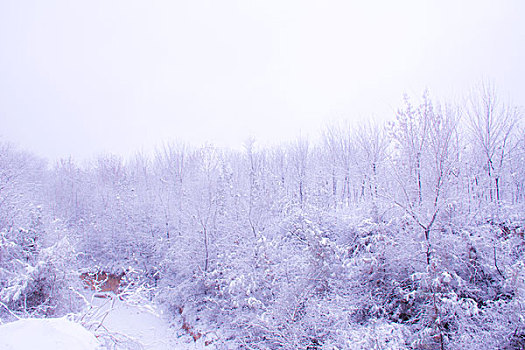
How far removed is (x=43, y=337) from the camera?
3057 mm

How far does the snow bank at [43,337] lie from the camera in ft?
9.74

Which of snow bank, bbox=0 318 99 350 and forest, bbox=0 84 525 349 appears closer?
snow bank, bbox=0 318 99 350

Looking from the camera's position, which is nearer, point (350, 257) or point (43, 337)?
point (43, 337)

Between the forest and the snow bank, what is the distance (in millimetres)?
2349

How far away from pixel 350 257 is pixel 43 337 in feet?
34.5

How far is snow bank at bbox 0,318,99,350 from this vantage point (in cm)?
297

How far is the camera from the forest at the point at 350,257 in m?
7.28

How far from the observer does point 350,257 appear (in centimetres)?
1130

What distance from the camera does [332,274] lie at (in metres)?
9.48

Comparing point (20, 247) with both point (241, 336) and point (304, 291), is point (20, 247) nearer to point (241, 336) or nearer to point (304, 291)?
point (241, 336)

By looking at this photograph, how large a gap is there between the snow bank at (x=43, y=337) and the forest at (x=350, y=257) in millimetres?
2349

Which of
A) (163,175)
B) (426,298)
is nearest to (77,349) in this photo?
(426,298)

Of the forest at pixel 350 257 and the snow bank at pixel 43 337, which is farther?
the forest at pixel 350 257

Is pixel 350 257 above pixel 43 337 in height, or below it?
below
